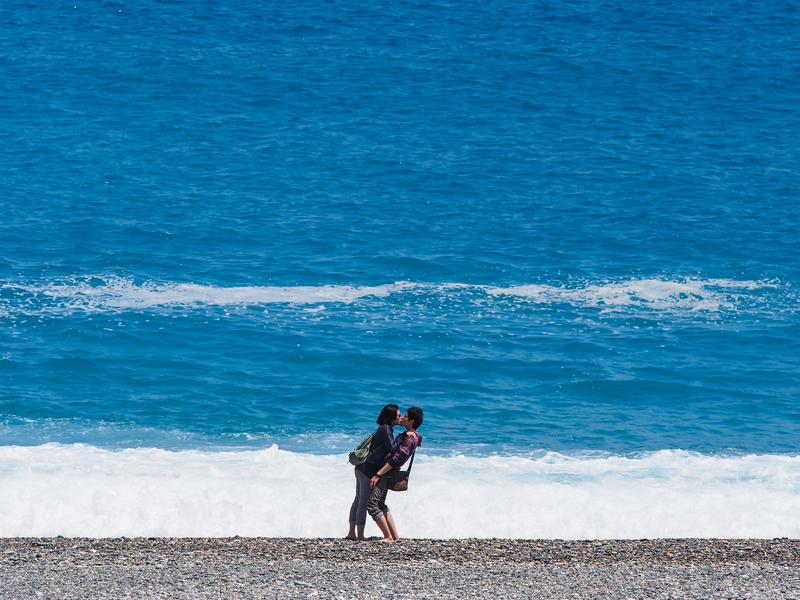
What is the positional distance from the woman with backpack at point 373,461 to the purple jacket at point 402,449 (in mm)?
80

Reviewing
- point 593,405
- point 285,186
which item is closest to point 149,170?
point 285,186

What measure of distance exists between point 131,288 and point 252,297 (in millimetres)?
3568

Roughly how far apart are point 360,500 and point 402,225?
20.1 meters

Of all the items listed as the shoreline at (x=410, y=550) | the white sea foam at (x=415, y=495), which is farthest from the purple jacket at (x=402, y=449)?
the white sea foam at (x=415, y=495)

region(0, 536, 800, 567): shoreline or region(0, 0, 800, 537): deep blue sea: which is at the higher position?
region(0, 0, 800, 537): deep blue sea

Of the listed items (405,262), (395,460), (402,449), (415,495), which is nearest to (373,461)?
(395,460)

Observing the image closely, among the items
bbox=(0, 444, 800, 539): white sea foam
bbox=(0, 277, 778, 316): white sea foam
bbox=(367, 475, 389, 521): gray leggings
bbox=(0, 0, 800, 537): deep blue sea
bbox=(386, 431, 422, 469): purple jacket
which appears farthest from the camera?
bbox=(0, 277, 778, 316): white sea foam

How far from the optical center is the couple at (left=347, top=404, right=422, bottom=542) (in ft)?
33.0

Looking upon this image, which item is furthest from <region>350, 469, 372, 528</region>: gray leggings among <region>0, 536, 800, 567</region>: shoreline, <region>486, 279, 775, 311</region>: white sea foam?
<region>486, 279, 775, 311</region>: white sea foam

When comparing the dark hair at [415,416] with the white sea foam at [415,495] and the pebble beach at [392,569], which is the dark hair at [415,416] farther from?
the white sea foam at [415,495]

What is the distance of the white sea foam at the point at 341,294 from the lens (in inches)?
912

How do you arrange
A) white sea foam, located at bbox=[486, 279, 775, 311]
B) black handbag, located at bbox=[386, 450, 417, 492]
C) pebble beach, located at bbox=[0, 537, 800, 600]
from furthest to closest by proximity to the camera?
white sea foam, located at bbox=[486, 279, 775, 311] < black handbag, located at bbox=[386, 450, 417, 492] < pebble beach, located at bbox=[0, 537, 800, 600]

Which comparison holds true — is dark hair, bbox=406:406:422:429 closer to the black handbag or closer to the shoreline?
the black handbag

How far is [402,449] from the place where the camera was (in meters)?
10.0
